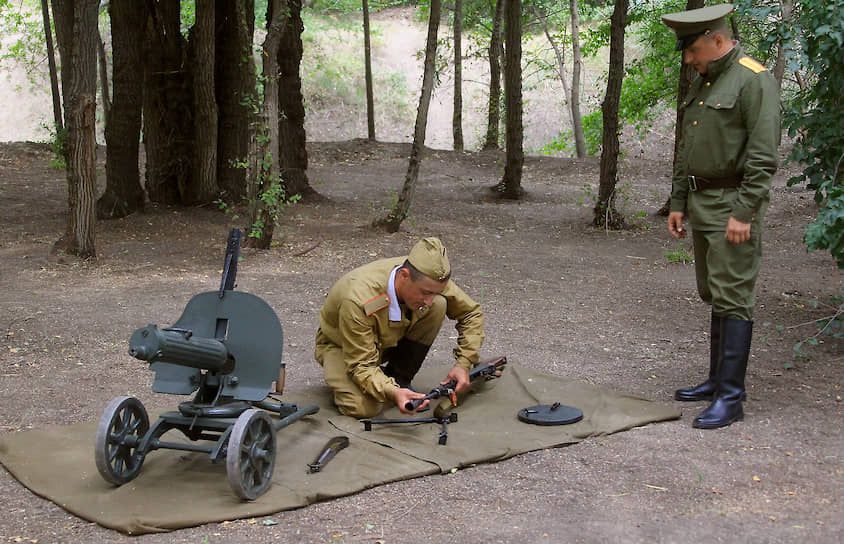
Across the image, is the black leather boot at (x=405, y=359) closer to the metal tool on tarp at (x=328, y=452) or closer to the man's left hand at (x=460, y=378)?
the man's left hand at (x=460, y=378)

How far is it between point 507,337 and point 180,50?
6.78 meters

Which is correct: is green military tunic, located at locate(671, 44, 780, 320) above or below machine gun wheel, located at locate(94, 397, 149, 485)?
above

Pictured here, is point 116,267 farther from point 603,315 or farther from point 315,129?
point 315,129

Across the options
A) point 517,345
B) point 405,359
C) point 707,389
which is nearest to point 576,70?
point 517,345

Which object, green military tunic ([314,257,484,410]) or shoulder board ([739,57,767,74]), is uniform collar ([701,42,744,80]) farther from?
green military tunic ([314,257,484,410])

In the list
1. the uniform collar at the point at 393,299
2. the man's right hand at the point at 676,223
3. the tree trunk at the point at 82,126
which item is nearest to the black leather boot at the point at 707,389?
the man's right hand at the point at 676,223

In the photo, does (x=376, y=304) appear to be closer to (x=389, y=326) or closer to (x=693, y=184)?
(x=389, y=326)

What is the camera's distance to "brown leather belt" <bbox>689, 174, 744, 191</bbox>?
418cm

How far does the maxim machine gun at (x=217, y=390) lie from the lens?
3.28 meters

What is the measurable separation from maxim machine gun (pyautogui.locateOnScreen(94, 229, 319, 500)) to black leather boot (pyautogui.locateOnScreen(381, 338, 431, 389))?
3.42 feet

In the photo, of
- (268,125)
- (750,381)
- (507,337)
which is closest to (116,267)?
(268,125)

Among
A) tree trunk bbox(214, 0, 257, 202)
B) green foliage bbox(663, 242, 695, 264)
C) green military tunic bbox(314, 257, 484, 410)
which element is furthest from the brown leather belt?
tree trunk bbox(214, 0, 257, 202)

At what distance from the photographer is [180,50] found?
34.7 feet

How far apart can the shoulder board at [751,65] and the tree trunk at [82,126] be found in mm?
5906
